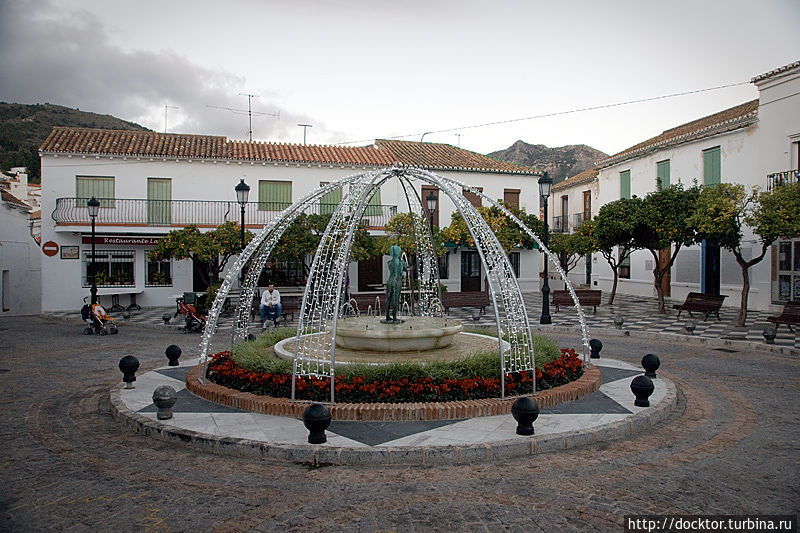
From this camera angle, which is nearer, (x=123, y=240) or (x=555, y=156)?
(x=123, y=240)

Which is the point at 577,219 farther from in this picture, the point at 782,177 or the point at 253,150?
the point at 253,150

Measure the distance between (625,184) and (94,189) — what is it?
935 inches

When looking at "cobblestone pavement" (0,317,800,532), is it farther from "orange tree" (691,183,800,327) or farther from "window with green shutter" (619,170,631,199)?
"window with green shutter" (619,170,631,199)

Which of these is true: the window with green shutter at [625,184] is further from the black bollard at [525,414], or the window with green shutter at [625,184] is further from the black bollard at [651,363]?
the black bollard at [525,414]

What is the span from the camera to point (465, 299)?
59.7 ft

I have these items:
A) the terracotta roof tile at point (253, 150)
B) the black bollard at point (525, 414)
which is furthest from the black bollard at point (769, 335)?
the terracotta roof tile at point (253, 150)

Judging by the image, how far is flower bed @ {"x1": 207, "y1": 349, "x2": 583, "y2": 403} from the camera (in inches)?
255

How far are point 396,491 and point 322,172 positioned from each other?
815 inches

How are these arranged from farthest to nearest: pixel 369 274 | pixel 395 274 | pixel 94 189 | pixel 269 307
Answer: pixel 369 274
pixel 94 189
pixel 269 307
pixel 395 274

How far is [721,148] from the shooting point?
20844mm

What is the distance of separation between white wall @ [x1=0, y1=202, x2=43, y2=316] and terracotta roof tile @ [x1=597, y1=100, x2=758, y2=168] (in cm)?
2833

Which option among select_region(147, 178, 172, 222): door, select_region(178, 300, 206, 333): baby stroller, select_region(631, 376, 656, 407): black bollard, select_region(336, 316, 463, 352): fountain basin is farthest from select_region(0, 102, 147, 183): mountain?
select_region(631, 376, 656, 407): black bollard

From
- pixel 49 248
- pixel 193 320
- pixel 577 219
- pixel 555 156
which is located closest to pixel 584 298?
pixel 193 320

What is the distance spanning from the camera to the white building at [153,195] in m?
20.9
